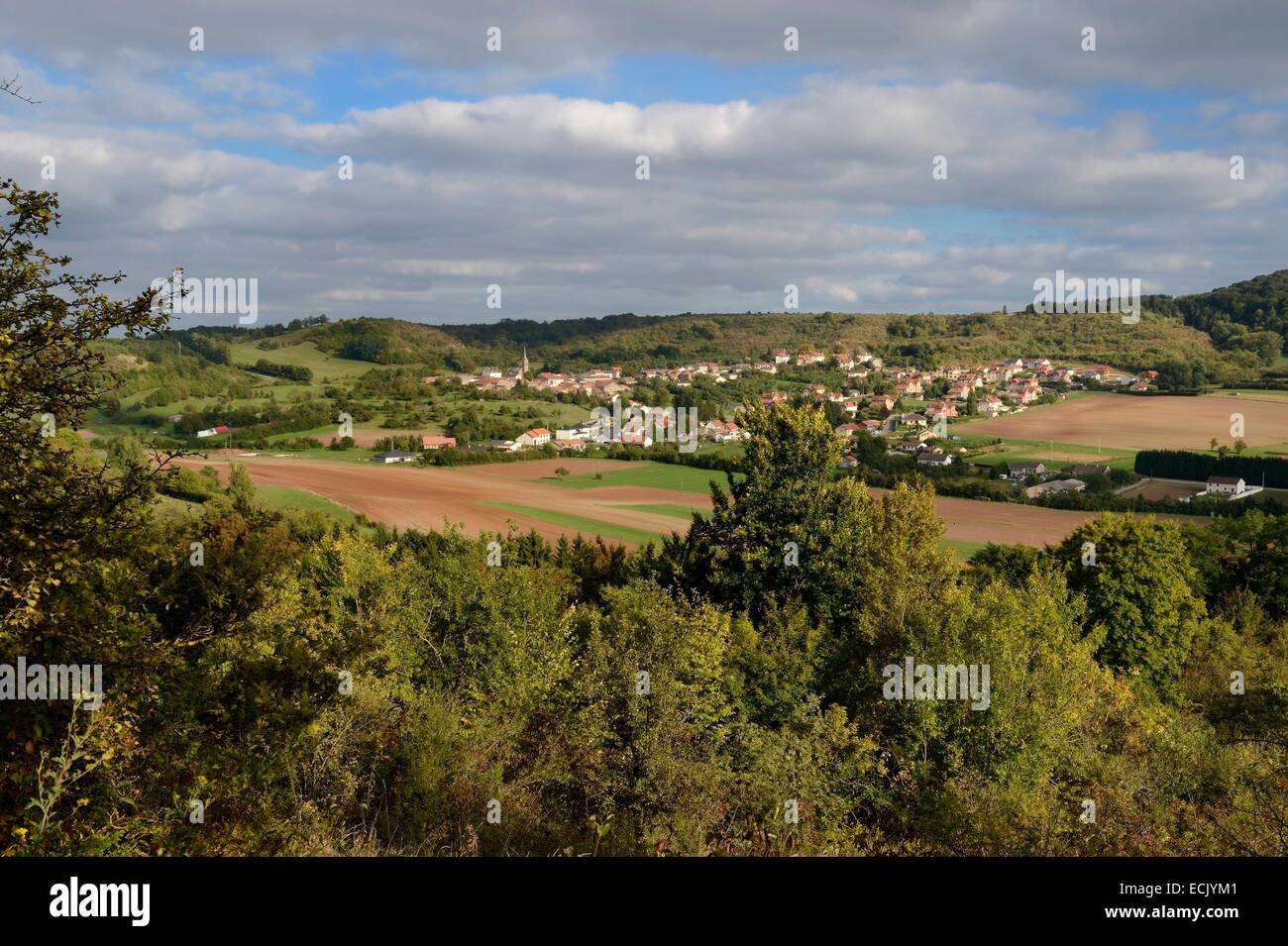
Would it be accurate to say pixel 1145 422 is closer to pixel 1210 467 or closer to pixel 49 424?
pixel 1210 467

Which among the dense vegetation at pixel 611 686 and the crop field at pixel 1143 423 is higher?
the crop field at pixel 1143 423

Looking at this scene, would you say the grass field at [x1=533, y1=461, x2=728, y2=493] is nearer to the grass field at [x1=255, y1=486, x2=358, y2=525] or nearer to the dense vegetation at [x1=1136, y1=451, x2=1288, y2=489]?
the grass field at [x1=255, y1=486, x2=358, y2=525]

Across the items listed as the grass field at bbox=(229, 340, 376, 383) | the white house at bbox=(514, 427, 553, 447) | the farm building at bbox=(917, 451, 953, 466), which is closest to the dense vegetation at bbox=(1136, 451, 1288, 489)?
the farm building at bbox=(917, 451, 953, 466)

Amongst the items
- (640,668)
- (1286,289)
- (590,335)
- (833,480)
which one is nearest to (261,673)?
(640,668)

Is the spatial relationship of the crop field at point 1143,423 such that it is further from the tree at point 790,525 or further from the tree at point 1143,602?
the tree at point 790,525

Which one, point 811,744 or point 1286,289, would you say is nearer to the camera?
point 811,744

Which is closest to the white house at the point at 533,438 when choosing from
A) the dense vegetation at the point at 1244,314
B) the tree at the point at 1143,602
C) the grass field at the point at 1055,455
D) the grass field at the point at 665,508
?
the grass field at the point at 665,508
